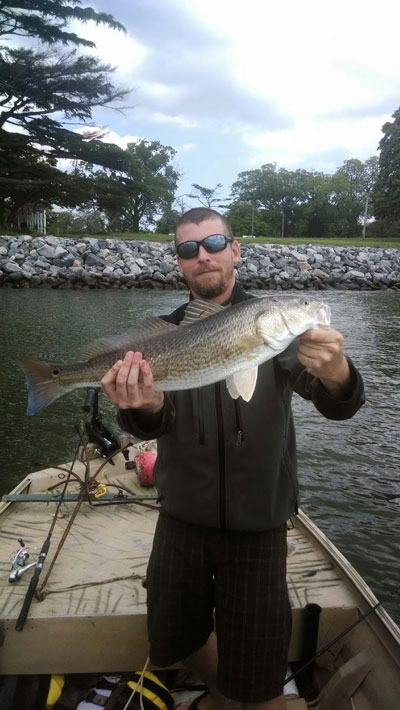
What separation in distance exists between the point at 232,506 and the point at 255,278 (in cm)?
3154

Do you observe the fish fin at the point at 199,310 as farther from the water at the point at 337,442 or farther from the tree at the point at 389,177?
the tree at the point at 389,177

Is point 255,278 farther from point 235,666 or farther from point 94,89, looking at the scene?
point 235,666

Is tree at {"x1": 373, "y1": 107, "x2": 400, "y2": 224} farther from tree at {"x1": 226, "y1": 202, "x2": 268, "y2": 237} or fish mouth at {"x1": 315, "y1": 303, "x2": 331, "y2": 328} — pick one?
fish mouth at {"x1": 315, "y1": 303, "x2": 331, "y2": 328}

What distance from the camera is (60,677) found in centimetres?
339

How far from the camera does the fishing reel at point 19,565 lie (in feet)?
12.3

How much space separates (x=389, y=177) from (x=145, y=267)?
5051 cm

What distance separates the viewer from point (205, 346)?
118 inches

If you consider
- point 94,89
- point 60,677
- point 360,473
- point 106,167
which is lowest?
point 360,473

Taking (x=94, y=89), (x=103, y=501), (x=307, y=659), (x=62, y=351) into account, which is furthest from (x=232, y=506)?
(x=94, y=89)

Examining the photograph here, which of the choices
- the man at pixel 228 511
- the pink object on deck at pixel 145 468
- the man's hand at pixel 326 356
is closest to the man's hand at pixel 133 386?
the man at pixel 228 511

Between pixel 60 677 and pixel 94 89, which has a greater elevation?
pixel 94 89

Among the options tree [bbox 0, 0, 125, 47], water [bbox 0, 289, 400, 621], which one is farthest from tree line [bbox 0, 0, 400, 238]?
water [bbox 0, 289, 400, 621]

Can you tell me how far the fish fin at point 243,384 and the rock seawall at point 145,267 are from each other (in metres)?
30.3

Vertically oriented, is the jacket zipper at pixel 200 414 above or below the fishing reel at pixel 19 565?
above
